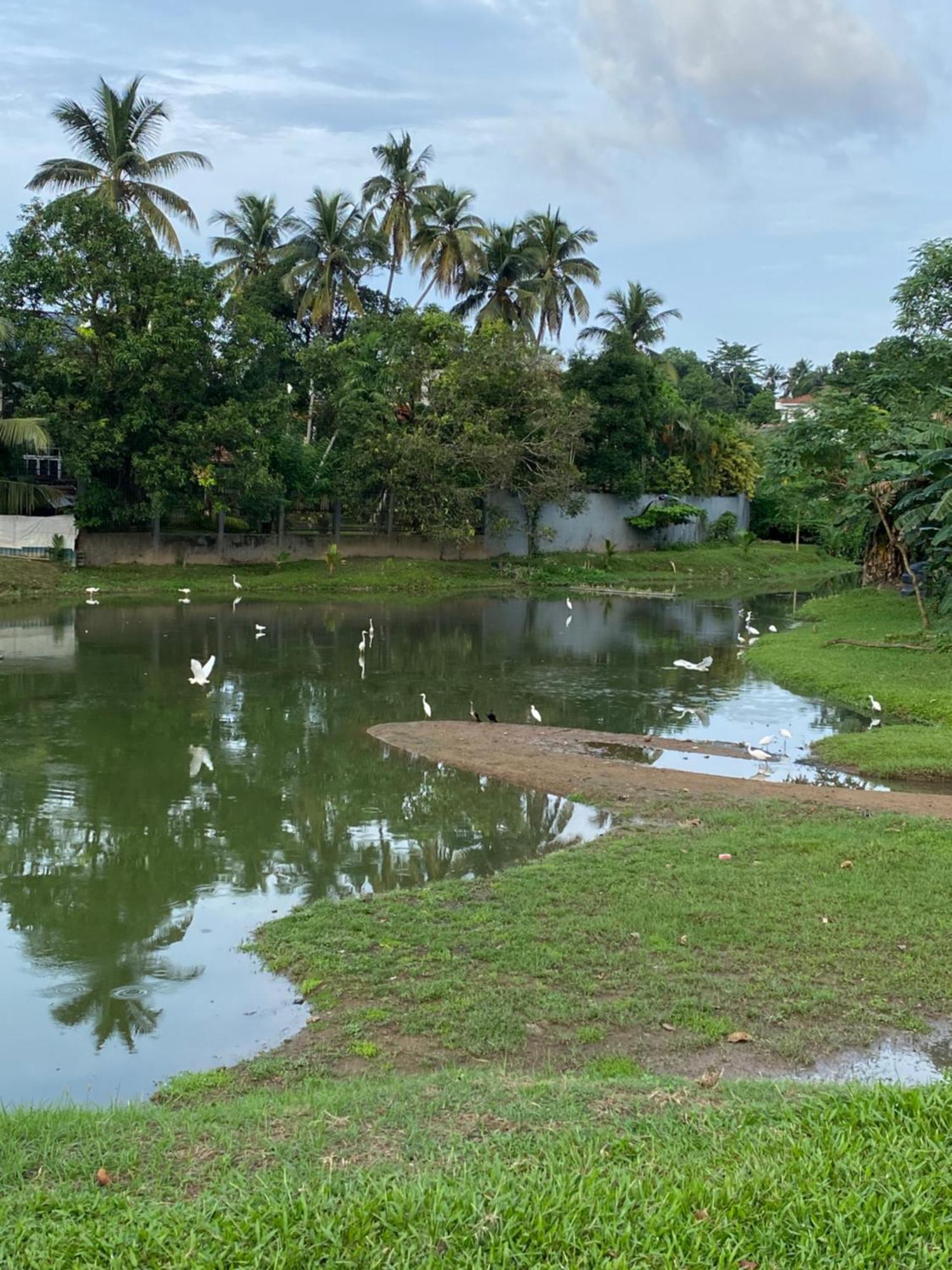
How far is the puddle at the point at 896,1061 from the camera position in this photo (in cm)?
574

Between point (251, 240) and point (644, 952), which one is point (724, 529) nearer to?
point (251, 240)

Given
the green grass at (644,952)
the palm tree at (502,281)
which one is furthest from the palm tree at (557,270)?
the green grass at (644,952)

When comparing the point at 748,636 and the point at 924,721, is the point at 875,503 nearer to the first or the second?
the point at 748,636

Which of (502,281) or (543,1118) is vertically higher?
(502,281)

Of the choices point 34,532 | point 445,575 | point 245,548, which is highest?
point 34,532

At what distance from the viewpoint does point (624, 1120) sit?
422 centimetres

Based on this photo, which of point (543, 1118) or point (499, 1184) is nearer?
point (499, 1184)

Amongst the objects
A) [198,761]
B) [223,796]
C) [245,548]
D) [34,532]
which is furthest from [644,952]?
[245,548]

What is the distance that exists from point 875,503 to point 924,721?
34.7 ft

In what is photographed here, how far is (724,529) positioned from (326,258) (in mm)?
23853

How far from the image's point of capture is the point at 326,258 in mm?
42219

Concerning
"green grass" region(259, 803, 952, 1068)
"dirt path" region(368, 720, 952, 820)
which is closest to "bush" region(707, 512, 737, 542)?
"dirt path" region(368, 720, 952, 820)

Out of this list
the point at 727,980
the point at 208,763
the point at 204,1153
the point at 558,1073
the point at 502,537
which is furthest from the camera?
the point at 502,537

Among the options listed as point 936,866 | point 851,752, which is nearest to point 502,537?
point 851,752
